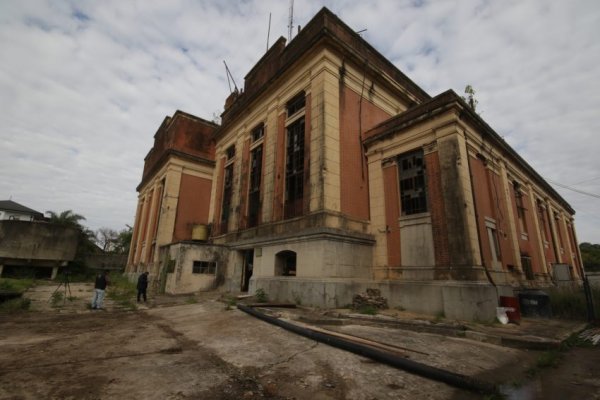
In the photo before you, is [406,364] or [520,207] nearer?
[406,364]

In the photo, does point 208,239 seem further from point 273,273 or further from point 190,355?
point 190,355

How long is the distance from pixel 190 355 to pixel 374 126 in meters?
12.2

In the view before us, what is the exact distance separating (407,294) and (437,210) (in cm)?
325

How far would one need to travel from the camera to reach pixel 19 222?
75.4 feet

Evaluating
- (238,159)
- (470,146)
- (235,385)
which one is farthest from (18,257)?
(470,146)

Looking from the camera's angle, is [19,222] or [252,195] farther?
[19,222]

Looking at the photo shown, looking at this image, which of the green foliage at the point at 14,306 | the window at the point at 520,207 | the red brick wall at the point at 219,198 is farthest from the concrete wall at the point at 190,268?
the window at the point at 520,207

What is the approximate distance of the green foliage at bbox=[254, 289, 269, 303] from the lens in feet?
38.3

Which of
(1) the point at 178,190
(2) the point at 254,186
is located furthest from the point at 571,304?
(1) the point at 178,190

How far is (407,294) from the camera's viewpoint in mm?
10328

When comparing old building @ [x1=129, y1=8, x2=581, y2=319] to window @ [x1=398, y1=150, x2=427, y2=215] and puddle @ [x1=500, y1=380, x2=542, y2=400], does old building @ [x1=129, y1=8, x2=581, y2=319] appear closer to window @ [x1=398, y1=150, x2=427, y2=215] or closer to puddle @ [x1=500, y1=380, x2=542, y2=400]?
window @ [x1=398, y1=150, x2=427, y2=215]

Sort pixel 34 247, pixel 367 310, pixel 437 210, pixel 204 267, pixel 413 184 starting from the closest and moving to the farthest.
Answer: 1. pixel 367 310
2. pixel 437 210
3. pixel 413 184
4. pixel 204 267
5. pixel 34 247

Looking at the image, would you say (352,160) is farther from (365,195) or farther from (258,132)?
(258,132)

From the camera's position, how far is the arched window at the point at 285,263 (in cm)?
1255
